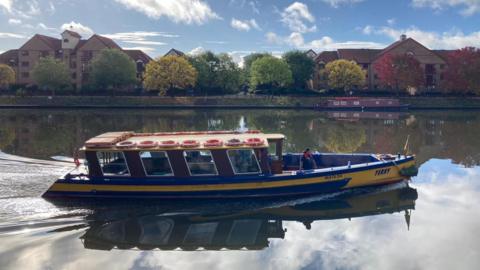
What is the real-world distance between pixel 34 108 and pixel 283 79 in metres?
44.6

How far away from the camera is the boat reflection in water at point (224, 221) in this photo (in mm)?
13672

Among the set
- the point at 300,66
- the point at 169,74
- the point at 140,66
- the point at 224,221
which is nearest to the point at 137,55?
the point at 140,66

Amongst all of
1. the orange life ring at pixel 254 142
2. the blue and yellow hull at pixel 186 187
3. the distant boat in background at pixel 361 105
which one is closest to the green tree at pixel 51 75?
the distant boat in background at pixel 361 105

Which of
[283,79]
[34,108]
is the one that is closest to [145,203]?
[34,108]

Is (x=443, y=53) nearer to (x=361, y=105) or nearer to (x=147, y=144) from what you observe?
(x=361, y=105)

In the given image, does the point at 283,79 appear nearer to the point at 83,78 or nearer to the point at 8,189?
the point at 83,78

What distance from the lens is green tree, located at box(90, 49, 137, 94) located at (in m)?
80.6

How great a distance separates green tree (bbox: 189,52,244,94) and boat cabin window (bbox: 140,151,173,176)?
68957 millimetres

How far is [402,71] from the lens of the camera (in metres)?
81.6

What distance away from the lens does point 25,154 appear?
26.3 m

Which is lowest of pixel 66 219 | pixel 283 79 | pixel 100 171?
pixel 66 219

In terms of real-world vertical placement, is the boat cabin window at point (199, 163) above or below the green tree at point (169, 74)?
below

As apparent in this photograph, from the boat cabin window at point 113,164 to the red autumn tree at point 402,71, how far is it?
73.8 metres

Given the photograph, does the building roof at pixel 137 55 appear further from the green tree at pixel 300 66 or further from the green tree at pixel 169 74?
the green tree at pixel 300 66
